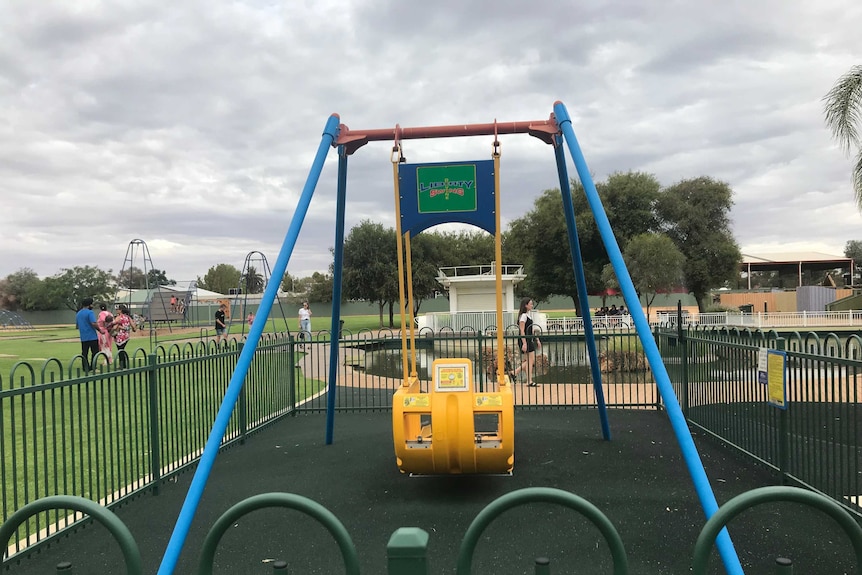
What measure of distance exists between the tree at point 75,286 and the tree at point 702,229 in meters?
61.7

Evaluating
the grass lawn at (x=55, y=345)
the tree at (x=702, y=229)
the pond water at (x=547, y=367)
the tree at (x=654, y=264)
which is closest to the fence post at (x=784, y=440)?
the pond water at (x=547, y=367)

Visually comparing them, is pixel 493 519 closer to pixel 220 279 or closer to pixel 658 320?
pixel 658 320

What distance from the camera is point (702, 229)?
33594 mm

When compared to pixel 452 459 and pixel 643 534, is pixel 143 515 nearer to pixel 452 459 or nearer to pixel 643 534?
pixel 452 459

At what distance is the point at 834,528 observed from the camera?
4262 mm

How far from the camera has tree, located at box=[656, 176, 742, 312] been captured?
109 ft

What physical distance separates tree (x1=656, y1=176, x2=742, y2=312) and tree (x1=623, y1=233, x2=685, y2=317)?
486cm

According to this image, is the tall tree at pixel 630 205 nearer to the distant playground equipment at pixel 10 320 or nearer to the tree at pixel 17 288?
the distant playground equipment at pixel 10 320

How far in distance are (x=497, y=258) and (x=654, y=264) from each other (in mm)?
24912

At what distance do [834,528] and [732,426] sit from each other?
2.27 meters

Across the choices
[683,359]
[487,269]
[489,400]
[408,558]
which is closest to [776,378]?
[489,400]

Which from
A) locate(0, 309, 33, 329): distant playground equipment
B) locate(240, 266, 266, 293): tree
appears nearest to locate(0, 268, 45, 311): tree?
locate(0, 309, 33, 329): distant playground equipment

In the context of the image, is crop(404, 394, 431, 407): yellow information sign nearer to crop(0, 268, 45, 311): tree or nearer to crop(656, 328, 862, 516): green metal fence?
crop(656, 328, 862, 516): green metal fence

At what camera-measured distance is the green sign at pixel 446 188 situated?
19.4 feet
